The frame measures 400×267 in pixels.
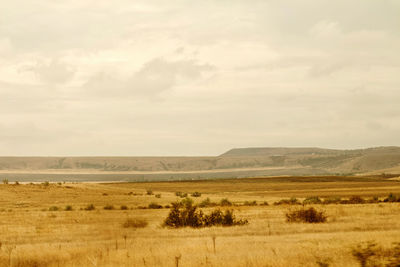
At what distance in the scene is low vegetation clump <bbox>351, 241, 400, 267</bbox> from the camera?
39.4 ft

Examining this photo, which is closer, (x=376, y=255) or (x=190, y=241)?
(x=376, y=255)

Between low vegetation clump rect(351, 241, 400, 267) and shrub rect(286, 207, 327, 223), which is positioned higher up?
low vegetation clump rect(351, 241, 400, 267)

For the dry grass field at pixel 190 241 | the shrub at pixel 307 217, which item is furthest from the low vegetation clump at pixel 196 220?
the shrub at pixel 307 217

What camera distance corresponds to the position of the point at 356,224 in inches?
955

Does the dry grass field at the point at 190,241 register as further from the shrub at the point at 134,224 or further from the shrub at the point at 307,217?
the shrub at the point at 307,217

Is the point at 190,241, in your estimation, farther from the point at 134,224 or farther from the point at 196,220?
the point at 196,220

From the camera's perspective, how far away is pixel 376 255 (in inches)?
494

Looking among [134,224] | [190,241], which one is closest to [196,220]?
[134,224]

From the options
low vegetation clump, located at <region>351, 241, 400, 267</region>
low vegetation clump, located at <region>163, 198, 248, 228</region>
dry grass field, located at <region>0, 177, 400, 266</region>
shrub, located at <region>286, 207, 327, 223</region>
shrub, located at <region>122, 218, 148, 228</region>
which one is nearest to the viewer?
low vegetation clump, located at <region>351, 241, 400, 267</region>

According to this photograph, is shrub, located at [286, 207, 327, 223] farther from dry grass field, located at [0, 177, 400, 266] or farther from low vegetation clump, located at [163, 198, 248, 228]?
low vegetation clump, located at [163, 198, 248, 228]

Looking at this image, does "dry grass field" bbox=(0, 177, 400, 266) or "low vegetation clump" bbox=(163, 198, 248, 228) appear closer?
"dry grass field" bbox=(0, 177, 400, 266)

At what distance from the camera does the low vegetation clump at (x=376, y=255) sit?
12.0 meters

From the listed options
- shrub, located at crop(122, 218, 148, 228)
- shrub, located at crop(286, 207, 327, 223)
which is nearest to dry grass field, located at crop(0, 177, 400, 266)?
shrub, located at crop(122, 218, 148, 228)

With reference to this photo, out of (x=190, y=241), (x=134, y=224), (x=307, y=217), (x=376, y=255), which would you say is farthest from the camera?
(x=307, y=217)
